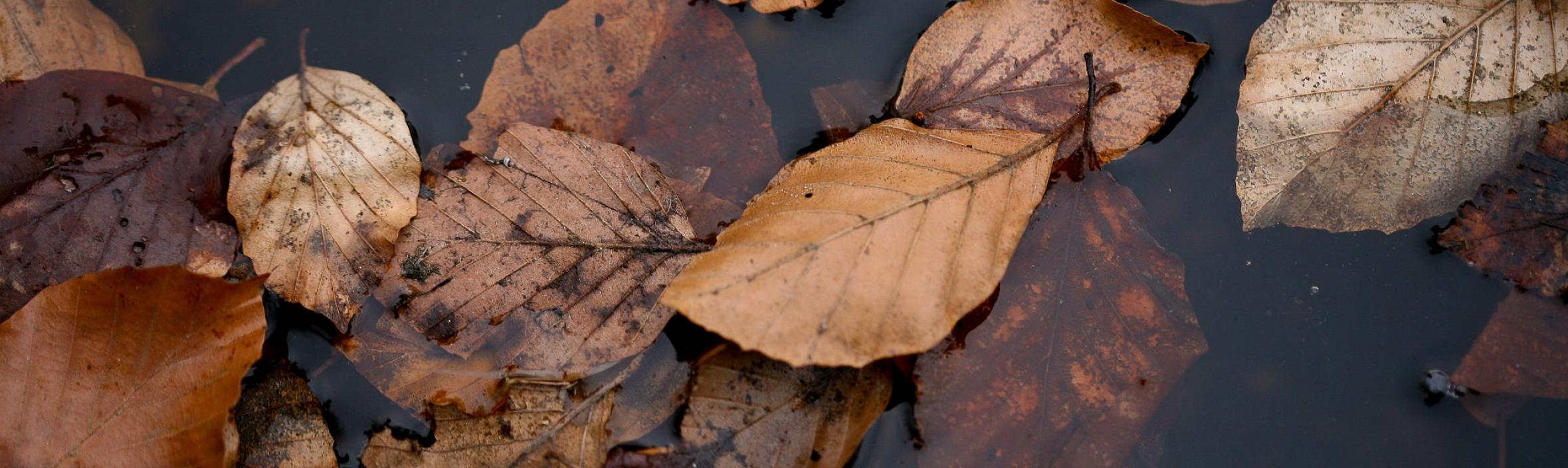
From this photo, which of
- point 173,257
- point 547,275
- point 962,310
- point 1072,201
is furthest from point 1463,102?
point 173,257

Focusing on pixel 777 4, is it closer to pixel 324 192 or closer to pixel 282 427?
pixel 324 192

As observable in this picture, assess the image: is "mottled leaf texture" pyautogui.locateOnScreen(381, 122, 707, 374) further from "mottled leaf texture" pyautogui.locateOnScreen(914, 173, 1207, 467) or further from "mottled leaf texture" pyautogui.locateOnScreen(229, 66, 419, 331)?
"mottled leaf texture" pyautogui.locateOnScreen(914, 173, 1207, 467)

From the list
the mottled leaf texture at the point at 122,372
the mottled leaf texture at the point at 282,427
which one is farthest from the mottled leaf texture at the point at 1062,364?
the mottled leaf texture at the point at 122,372

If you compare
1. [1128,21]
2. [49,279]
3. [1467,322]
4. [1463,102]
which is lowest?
[1467,322]

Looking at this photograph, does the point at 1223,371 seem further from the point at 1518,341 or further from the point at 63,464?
the point at 63,464

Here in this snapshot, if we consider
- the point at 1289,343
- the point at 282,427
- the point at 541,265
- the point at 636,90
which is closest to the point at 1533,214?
the point at 1289,343

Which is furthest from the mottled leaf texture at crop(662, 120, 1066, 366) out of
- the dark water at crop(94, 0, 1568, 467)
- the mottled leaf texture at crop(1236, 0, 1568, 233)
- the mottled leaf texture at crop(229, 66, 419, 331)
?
the mottled leaf texture at crop(229, 66, 419, 331)

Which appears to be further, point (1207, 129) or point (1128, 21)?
point (1207, 129)
